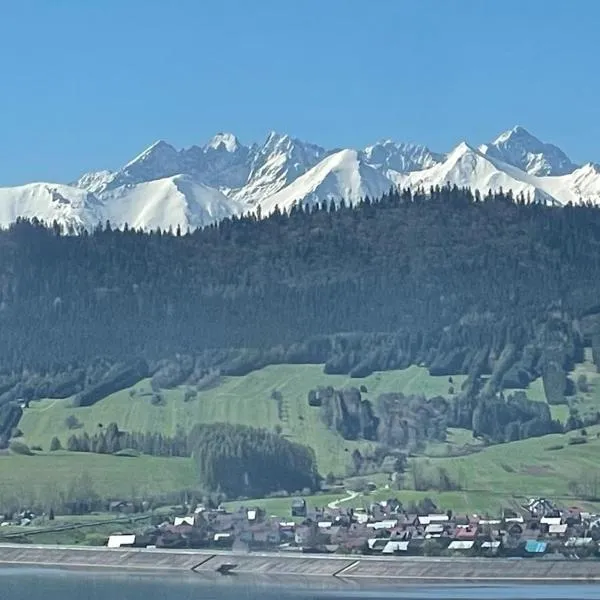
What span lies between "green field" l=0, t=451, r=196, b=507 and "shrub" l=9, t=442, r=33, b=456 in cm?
439

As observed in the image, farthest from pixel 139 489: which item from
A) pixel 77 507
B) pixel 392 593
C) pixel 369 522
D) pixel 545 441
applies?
pixel 392 593

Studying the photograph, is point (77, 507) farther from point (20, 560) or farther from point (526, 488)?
point (526, 488)

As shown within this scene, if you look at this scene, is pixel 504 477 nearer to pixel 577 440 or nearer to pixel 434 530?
pixel 577 440

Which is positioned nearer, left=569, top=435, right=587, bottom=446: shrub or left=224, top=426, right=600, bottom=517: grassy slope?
left=224, top=426, right=600, bottom=517: grassy slope

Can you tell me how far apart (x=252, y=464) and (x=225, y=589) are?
5062 cm

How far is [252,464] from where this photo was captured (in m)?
178

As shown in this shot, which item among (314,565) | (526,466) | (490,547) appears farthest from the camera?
(526,466)

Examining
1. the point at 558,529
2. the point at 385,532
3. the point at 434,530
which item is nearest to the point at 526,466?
the point at 558,529

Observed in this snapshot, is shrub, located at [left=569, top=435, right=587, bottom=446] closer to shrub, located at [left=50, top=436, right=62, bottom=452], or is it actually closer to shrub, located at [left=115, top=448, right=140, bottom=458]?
shrub, located at [left=115, top=448, right=140, bottom=458]

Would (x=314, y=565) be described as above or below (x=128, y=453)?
below

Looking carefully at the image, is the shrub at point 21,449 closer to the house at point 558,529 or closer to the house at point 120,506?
the house at point 120,506

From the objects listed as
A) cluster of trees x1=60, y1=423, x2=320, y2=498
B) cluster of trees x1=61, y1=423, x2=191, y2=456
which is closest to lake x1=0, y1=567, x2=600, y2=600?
cluster of trees x1=60, y1=423, x2=320, y2=498

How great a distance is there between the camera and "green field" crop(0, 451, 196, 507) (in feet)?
576

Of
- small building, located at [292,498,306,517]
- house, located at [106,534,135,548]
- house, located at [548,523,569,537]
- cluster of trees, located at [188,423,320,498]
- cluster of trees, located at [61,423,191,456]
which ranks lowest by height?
house, located at [548,523,569,537]
